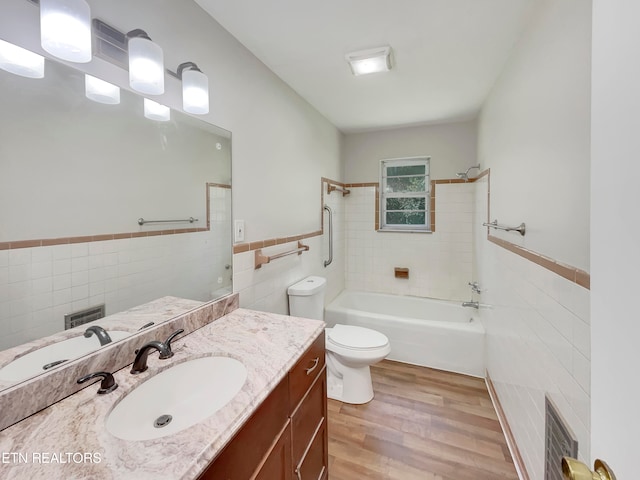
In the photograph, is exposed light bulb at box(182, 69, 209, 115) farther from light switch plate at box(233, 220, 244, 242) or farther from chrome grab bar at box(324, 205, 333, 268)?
chrome grab bar at box(324, 205, 333, 268)

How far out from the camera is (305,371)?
1.13 m

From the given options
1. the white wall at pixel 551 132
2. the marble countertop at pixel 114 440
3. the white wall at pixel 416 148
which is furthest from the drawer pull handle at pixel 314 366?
the white wall at pixel 416 148

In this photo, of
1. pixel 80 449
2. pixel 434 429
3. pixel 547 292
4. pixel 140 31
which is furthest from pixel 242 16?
pixel 434 429

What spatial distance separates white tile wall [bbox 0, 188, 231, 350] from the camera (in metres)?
0.76

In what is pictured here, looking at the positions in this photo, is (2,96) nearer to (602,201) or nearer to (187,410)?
(187,410)

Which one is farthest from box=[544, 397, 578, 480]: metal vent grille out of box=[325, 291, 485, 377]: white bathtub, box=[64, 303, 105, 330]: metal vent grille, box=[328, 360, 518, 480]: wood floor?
box=[64, 303, 105, 330]: metal vent grille

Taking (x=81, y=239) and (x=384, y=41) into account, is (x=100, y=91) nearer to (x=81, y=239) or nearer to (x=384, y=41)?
(x=81, y=239)

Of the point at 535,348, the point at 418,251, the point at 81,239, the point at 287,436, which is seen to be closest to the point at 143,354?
the point at 81,239

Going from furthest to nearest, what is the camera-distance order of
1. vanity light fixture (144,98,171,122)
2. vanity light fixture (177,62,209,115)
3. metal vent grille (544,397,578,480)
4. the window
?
1. the window
2. vanity light fixture (177,62,209,115)
3. vanity light fixture (144,98,171,122)
4. metal vent grille (544,397,578,480)

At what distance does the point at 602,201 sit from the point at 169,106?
57.2 inches

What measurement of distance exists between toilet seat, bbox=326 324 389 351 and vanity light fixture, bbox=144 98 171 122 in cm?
180

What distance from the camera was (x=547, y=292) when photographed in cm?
117

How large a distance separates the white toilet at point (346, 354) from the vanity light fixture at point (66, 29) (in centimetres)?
170

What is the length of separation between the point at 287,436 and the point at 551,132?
159 centimetres
